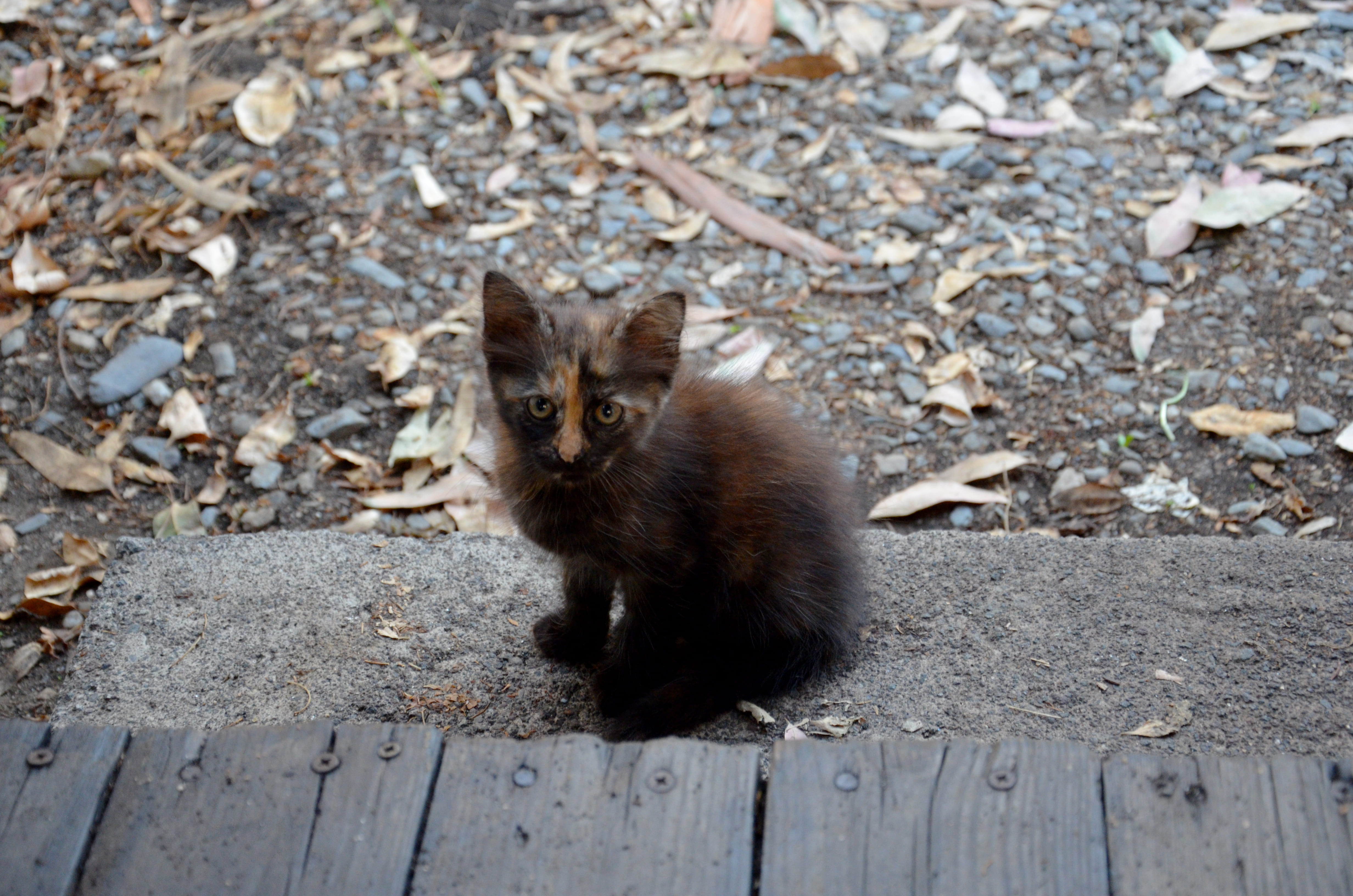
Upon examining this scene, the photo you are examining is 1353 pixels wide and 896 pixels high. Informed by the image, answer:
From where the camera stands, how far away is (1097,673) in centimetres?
290

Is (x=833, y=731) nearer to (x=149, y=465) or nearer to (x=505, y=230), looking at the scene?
(x=149, y=465)

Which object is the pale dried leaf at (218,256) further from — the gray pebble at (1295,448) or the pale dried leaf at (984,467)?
the gray pebble at (1295,448)

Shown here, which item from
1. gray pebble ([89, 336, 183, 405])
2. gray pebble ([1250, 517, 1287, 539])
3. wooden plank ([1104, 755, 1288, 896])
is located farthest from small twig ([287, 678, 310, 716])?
gray pebble ([1250, 517, 1287, 539])

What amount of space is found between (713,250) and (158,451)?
8.66 feet

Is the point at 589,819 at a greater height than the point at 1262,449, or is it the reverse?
the point at 589,819

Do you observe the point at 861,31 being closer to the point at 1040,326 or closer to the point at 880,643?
A: the point at 1040,326

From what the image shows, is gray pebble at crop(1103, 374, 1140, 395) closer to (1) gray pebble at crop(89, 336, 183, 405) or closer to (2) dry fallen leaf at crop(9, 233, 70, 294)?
(1) gray pebble at crop(89, 336, 183, 405)

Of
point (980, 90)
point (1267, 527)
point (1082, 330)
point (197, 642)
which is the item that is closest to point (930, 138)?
point (980, 90)

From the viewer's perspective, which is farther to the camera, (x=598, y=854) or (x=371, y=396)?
(x=371, y=396)

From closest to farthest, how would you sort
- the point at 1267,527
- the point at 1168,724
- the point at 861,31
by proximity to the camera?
the point at 1168,724 → the point at 1267,527 → the point at 861,31

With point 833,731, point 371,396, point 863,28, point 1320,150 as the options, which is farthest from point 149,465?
point 1320,150

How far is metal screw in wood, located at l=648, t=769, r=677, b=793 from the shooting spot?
1.99 m

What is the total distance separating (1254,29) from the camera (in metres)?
5.93

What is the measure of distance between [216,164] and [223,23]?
1.19 meters
